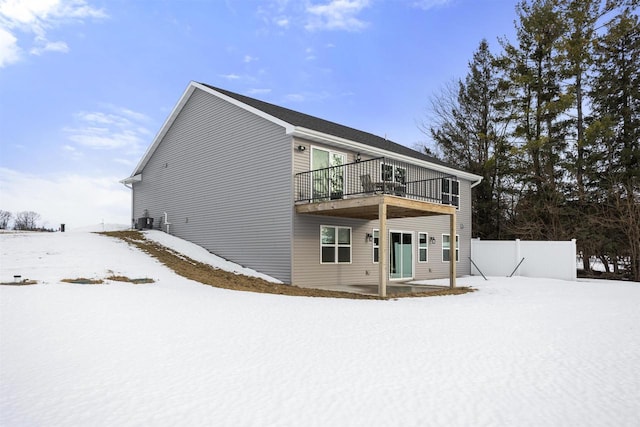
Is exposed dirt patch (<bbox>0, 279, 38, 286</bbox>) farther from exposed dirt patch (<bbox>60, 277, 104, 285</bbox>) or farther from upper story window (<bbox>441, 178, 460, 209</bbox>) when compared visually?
upper story window (<bbox>441, 178, 460, 209</bbox>)

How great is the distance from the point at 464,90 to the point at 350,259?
1892cm

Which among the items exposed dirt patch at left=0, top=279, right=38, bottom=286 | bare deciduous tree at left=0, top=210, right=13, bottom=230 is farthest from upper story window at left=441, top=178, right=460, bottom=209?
bare deciduous tree at left=0, top=210, right=13, bottom=230

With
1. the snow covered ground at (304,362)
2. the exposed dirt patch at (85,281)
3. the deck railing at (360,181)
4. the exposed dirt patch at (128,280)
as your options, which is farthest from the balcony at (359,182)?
the exposed dirt patch at (85,281)

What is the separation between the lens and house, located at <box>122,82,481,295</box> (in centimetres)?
1372

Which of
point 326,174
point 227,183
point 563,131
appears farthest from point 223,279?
point 563,131

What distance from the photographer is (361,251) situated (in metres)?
15.9

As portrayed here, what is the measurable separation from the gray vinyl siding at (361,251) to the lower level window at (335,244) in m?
0.16

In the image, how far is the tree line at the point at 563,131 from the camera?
21.7 m

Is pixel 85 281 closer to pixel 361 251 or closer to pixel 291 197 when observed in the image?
pixel 291 197

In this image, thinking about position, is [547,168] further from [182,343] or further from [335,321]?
[182,343]

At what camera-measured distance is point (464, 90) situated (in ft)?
95.6

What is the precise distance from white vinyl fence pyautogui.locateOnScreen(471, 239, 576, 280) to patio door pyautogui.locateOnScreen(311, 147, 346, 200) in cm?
1005

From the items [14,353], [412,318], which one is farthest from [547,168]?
[14,353]

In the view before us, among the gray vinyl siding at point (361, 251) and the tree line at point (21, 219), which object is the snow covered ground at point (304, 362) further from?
the tree line at point (21, 219)
